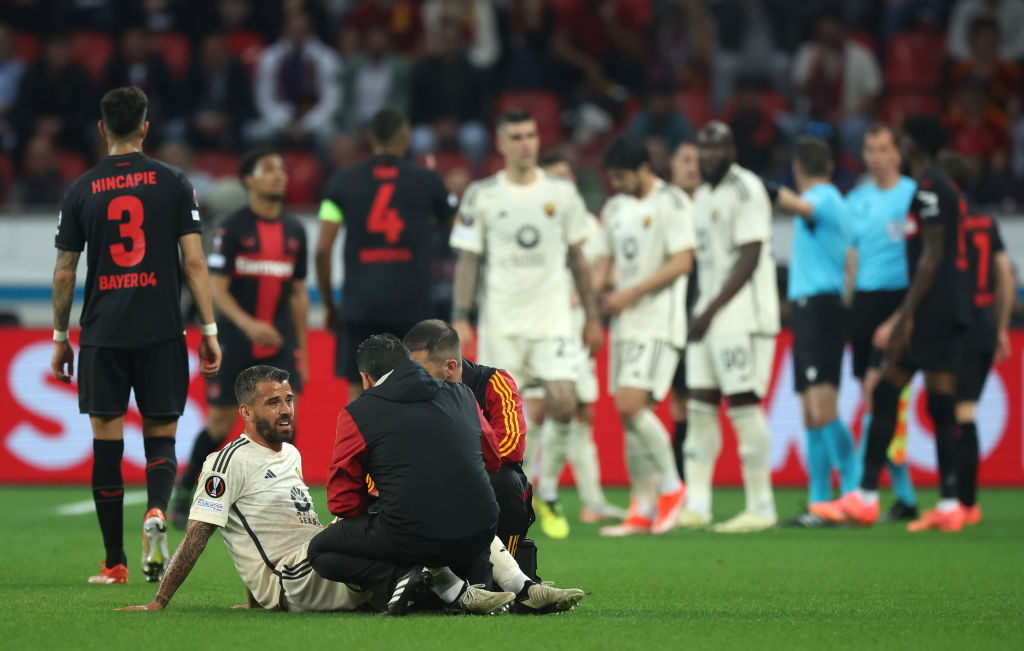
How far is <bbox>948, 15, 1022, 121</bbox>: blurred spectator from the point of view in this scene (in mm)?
16656

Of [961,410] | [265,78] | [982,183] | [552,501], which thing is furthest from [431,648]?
[265,78]

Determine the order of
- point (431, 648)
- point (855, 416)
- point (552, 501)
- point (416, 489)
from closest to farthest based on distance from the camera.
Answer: point (431, 648) → point (416, 489) → point (552, 501) → point (855, 416)

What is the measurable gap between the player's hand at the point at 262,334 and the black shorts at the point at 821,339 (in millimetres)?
3564

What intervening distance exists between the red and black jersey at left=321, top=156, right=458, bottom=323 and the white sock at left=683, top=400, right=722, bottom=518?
2.02 metres

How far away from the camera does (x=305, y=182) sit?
1648 cm

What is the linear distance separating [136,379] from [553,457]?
11.7ft

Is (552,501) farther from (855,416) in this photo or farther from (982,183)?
(982,183)

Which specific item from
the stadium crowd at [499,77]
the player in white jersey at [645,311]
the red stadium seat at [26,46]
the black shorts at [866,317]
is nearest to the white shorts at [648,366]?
the player in white jersey at [645,311]

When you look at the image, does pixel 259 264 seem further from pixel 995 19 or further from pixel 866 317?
pixel 995 19

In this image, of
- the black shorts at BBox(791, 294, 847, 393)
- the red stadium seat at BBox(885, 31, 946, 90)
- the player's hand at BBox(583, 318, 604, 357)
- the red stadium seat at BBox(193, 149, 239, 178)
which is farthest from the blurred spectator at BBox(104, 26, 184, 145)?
the black shorts at BBox(791, 294, 847, 393)

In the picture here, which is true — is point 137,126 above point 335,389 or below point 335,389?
above

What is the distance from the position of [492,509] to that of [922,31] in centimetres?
1352

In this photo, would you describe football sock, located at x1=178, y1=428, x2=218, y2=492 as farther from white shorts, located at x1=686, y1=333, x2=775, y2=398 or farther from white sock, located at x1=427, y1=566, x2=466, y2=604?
white sock, located at x1=427, y1=566, x2=466, y2=604

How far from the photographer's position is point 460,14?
17.6 meters
